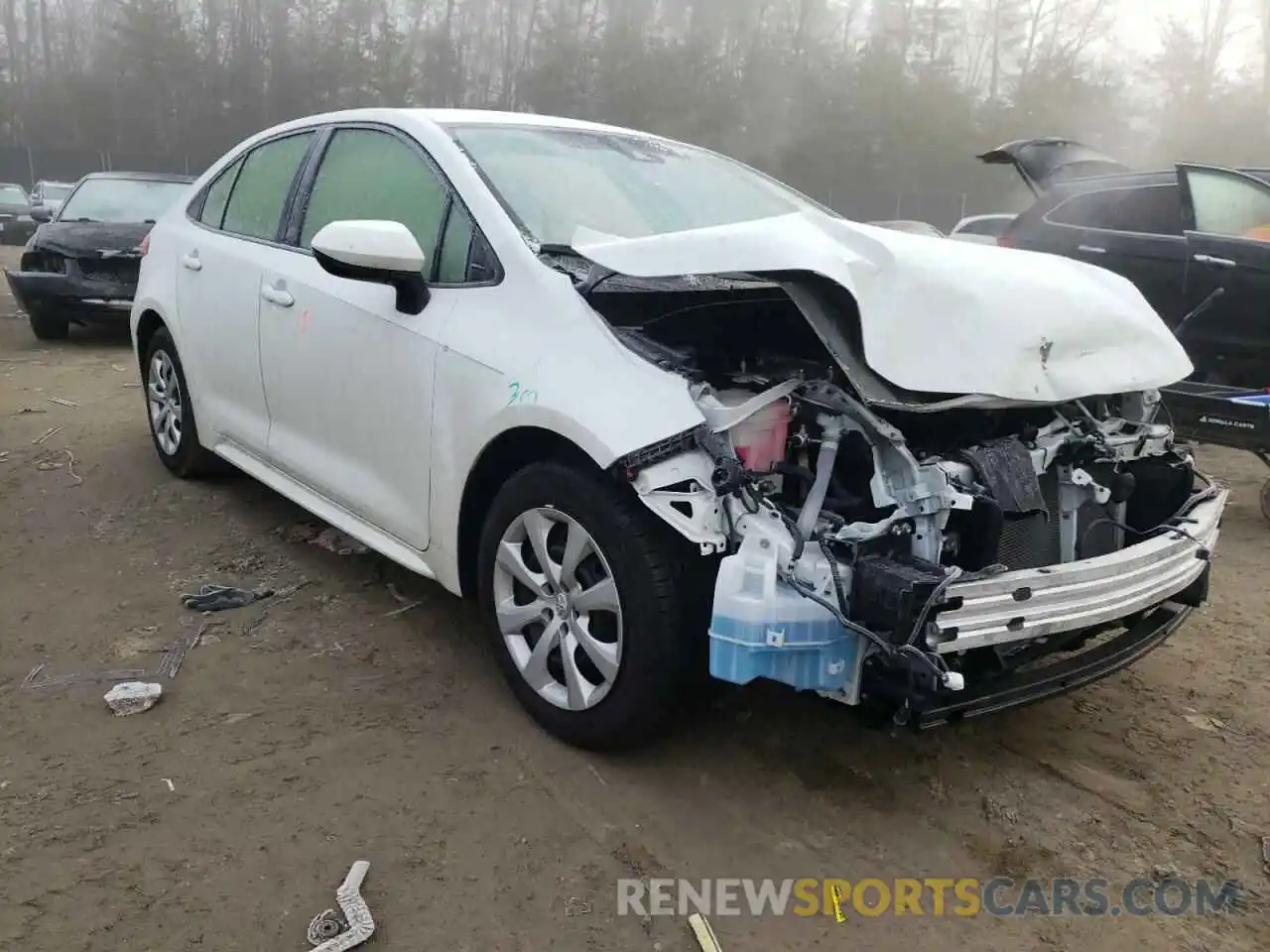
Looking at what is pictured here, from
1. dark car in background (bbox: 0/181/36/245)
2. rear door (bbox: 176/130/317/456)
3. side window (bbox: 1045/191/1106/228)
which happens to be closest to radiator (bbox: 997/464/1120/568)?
rear door (bbox: 176/130/317/456)

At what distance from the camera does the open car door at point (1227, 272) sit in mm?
5934

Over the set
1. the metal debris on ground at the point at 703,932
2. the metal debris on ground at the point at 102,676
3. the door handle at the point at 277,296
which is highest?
the door handle at the point at 277,296

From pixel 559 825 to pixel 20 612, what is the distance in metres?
2.25

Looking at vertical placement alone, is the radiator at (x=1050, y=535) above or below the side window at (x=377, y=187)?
below

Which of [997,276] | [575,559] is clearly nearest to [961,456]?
[997,276]

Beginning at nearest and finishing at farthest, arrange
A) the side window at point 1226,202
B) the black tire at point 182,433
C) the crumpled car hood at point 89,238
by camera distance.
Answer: the black tire at point 182,433, the side window at point 1226,202, the crumpled car hood at point 89,238

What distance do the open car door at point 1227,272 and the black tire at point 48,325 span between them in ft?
29.4

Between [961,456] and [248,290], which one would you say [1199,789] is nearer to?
[961,456]

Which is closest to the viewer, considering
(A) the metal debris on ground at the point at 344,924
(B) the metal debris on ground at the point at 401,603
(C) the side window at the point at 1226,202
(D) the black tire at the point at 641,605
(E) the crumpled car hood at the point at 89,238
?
(A) the metal debris on ground at the point at 344,924

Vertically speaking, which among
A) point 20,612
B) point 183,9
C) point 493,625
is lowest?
point 20,612

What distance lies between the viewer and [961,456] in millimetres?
2488

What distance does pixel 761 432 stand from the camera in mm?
2457

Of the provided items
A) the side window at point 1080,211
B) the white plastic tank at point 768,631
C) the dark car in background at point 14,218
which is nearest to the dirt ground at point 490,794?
the white plastic tank at point 768,631

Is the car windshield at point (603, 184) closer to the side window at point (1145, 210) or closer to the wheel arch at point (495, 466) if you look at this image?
the wheel arch at point (495, 466)
